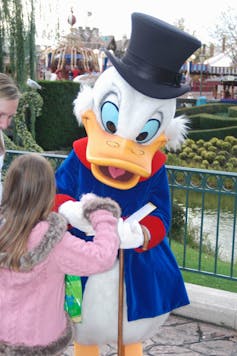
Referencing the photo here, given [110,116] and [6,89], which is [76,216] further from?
[6,89]

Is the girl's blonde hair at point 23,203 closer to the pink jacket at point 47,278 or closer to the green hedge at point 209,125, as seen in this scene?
the pink jacket at point 47,278

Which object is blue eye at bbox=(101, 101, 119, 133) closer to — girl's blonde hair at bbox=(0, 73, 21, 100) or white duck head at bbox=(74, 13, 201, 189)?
white duck head at bbox=(74, 13, 201, 189)

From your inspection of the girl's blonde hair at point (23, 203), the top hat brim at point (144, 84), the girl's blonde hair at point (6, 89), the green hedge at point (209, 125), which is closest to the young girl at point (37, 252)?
the girl's blonde hair at point (23, 203)

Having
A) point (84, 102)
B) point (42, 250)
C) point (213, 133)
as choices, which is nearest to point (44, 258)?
point (42, 250)

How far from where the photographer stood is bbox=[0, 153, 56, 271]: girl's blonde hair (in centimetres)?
190

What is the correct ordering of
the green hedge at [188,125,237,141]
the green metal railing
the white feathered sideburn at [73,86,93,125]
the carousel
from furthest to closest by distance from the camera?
the carousel → the green hedge at [188,125,237,141] → the green metal railing → the white feathered sideburn at [73,86,93,125]

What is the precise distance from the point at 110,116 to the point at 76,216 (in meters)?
0.46

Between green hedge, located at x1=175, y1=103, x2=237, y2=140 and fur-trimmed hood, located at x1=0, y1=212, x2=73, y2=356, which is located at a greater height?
fur-trimmed hood, located at x1=0, y1=212, x2=73, y2=356

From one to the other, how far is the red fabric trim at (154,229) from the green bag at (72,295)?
1.00ft

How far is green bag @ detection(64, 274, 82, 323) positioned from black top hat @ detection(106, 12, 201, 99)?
839mm

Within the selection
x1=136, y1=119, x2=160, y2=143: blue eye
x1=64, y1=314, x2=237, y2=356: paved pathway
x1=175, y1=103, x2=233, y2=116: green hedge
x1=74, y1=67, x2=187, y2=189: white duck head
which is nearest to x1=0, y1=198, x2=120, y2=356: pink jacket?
x1=74, y1=67, x2=187, y2=189: white duck head

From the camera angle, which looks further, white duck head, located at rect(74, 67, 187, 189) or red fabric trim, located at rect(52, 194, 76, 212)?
red fabric trim, located at rect(52, 194, 76, 212)

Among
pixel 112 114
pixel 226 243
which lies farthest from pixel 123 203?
pixel 226 243

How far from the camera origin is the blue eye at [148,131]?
A: 2.31m
